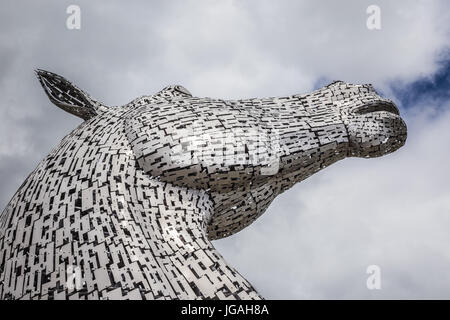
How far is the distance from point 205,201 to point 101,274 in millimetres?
867

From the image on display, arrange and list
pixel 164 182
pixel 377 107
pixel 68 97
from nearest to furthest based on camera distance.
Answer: pixel 164 182 → pixel 377 107 → pixel 68 97

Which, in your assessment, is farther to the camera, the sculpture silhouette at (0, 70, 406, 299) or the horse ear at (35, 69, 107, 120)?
the horse ear at (35, 69, 107, 120)

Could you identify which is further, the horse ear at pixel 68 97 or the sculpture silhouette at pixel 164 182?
the horse ear at pixel 68 97

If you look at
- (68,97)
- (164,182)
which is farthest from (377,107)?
→ (68,97)

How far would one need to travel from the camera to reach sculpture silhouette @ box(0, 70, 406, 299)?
2.36 meters

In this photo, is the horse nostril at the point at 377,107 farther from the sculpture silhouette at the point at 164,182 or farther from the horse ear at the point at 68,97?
the horse ear at the point at 68,97

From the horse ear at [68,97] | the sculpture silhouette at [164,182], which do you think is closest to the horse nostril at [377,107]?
the sculpture silhouette at [164,182]

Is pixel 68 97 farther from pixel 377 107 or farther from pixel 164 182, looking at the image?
pixel 377 107

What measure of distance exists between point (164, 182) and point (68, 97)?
1207 millimetres

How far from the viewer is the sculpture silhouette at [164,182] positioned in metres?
2.36

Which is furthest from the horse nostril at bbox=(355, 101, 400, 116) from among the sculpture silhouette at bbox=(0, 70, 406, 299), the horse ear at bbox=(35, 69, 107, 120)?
the horse ear at bbox=(35, 69, 107, 120)

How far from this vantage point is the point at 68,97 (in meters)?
3.68

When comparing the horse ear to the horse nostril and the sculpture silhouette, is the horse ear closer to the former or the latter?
the sculpture silhouette
